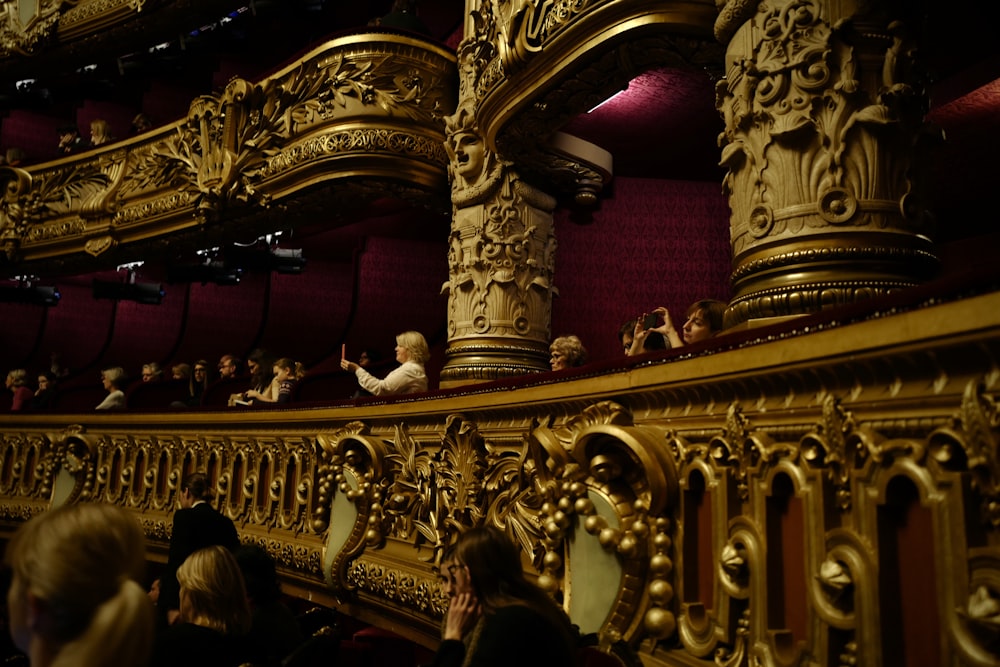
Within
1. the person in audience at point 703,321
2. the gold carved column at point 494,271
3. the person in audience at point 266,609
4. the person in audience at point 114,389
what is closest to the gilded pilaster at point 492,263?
the gold carved column at point 494,271

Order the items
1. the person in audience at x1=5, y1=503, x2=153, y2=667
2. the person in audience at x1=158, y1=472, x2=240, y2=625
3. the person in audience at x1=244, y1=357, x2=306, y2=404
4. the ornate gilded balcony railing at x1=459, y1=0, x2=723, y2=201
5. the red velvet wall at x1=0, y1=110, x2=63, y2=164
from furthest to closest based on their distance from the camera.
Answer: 1. the red velvet wall at x1=0, y1=110, x2=63, y2=164
2. the person in audience at x1=244, y1=357, x2=306, y2=404
3. the ornate gilded balcony railing at x1=459, y1=0, x2=723, y2=201
4. the person in audience at x1=158, y1=472, x2=240, y2=625
5. the person in audience at x1=5, y1=503, x2=153, y2=667

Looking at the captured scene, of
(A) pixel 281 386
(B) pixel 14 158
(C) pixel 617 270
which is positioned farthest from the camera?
(B) pixel 14 158

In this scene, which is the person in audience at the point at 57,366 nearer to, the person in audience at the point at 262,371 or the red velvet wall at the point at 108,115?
the red velvet wall at the point at 108,115

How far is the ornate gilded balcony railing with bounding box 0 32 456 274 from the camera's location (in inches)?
214

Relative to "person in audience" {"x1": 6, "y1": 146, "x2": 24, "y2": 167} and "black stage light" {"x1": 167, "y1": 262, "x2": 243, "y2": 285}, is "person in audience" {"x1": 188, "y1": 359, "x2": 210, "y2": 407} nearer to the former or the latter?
"black stage light" {"x1": 167, "y1": 262, "x2": 243, "y2": 285}

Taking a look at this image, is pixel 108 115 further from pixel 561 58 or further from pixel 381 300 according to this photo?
pixel 561 58

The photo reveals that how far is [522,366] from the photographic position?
4.17 meters

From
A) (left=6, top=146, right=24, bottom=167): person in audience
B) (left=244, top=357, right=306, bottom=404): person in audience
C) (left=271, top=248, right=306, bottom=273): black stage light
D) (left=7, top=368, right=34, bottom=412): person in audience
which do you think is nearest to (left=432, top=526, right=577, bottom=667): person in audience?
(left=244, top=357, right=306, bottom=404): person in audience

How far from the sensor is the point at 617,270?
17.0 ft

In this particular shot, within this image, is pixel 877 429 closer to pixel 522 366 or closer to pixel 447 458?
pixel 447 458

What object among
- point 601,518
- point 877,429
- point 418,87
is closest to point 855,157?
point 877,429

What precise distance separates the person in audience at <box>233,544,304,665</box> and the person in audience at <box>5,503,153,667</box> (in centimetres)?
140

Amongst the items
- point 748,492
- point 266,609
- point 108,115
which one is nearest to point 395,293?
A: point 266,609

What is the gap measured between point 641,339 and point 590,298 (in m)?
1.98
